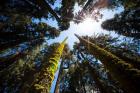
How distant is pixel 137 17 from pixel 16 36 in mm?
10482

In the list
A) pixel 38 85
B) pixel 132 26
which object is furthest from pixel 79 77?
pixel 38 85

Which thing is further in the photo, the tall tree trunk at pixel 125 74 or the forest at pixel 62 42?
the forest at pixel 62 42

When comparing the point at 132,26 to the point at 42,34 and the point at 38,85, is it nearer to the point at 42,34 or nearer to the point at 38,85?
the point at 42,34

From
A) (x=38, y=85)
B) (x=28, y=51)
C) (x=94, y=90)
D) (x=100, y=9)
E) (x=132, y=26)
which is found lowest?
(x=94, y=90)

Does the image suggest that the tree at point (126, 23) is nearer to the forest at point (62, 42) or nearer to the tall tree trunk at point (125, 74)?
the forest at point (62, 42)

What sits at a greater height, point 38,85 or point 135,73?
point 135,73

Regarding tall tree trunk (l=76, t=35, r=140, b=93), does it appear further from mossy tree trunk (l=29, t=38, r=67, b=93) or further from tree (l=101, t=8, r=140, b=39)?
tree (l=101, t=8, r=140, b=39)

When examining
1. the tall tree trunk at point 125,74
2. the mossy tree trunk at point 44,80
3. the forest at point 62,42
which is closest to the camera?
the tall tree trunk at point 125,74

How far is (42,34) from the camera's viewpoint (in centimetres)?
1702

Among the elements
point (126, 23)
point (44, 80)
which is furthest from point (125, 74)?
point (126, 23)

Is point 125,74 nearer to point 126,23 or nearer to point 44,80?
point 44,80

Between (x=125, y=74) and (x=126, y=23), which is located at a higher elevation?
(x=126, y=23)

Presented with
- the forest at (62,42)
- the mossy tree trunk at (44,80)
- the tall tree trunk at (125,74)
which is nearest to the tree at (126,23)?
the forest at (62,42)

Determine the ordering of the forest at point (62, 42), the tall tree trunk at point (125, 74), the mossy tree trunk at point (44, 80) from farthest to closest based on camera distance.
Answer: the forest at point (62, 42), the mossy tree trunk at point (44, 80), the tall tree trunk at point (125, 74)
